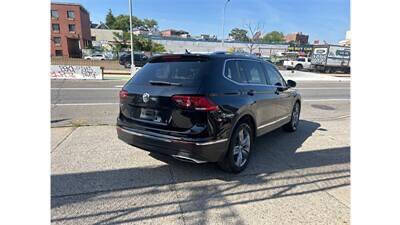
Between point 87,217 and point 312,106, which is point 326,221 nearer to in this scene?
point 87,217

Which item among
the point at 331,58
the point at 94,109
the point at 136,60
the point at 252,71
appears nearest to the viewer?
the point at 252,71

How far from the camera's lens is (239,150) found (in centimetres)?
407

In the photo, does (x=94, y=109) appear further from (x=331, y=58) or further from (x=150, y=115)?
(x=331, y=58)

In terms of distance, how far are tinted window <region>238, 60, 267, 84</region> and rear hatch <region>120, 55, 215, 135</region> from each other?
0.80 m

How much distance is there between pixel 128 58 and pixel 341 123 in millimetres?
28576

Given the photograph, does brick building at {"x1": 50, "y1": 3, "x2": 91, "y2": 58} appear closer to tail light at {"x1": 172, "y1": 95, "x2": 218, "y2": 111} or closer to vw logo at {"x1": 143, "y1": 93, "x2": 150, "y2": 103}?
vw logo at {"x1": 143, "y1": 93, "x2": 150, "y2": 103}

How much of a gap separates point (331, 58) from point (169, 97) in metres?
34.0

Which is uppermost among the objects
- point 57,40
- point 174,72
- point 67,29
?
→ point 67,29

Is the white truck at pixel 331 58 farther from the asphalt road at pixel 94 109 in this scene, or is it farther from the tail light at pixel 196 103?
the tail light at pixel 196 103

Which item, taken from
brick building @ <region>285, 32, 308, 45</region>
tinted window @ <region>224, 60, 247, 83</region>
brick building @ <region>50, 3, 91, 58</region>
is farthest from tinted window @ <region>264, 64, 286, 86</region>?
brick building @ <region>285, 32, 308, 45</region>

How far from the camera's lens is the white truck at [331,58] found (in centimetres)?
3266

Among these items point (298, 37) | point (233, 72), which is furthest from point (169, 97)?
point (298, 37)

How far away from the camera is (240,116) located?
3.87 meters
